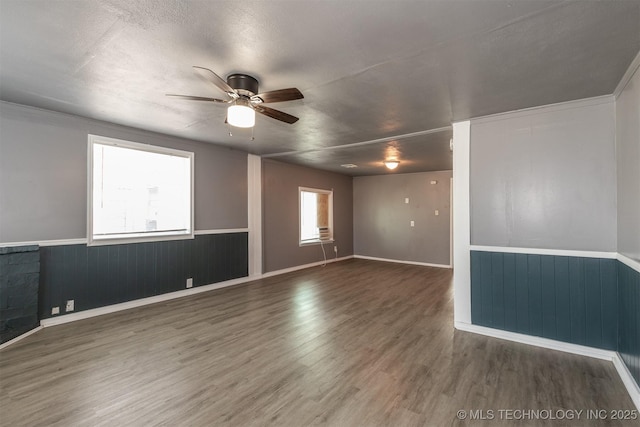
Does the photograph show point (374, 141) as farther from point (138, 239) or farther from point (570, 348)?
point (138, 239)

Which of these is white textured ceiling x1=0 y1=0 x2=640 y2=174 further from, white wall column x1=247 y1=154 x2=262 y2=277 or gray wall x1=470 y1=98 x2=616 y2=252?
white wall column x1=247 y1=154 x2=262 y2=277

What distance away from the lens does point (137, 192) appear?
400cm

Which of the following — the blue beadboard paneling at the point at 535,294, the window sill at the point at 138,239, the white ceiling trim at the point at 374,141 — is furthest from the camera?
the white ceiling trim at the point at 374,141

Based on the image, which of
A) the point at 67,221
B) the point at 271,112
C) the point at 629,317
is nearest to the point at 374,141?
the point at 271,112

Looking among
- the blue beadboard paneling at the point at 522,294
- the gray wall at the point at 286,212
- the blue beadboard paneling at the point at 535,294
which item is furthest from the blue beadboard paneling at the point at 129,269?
the blue beadboard paneling at the point at 535,294

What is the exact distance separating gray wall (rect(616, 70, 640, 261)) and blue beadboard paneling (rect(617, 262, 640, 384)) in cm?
18

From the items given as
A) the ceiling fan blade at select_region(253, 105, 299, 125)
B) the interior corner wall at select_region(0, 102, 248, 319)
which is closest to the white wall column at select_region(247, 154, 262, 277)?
the interior corner wall at select_region(0, 102, 248, 319)

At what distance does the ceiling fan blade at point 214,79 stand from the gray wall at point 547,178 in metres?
2.71

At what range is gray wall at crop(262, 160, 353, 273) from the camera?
6.04 metres

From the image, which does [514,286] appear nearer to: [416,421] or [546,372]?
[546,372]

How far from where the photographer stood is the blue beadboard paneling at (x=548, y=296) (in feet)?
8.61

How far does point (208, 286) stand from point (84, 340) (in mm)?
2006

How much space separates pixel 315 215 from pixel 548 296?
5.32 metres

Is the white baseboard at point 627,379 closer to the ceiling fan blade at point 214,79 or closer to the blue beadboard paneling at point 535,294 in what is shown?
the blue beadboard paneling at point 535,294
